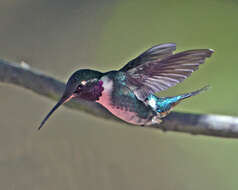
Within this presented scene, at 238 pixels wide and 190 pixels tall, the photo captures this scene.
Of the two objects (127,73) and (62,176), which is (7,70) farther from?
(62,176)

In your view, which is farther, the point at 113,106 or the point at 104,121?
the point at 104,121

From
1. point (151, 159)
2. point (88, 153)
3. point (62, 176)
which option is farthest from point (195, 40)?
point (62, 176)

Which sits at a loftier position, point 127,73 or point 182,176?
point 127,73

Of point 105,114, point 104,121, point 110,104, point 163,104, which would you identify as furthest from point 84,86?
point 104,121

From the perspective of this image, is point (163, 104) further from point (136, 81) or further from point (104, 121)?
point (104, 121)

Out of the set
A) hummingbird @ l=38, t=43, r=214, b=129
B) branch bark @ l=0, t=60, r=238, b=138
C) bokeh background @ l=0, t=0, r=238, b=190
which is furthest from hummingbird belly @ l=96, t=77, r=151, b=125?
bokeh background @ l=0, t=0, r=238, b=190
